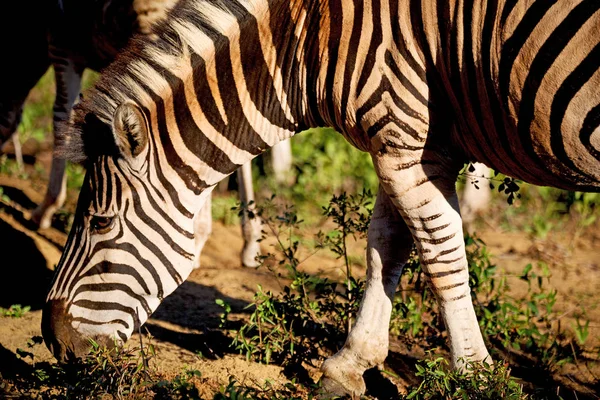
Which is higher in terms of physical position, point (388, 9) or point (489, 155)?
point (388, 9)

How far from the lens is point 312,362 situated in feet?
15.2

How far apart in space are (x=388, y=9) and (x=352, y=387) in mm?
2196

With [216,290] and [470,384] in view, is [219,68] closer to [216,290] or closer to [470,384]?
[470,384]

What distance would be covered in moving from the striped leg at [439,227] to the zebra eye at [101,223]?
1528mm

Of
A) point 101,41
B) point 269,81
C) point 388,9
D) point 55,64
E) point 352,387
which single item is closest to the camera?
point 388,9

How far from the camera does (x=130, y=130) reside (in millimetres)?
3689

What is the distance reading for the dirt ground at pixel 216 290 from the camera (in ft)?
14.8

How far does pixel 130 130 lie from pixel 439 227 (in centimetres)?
174

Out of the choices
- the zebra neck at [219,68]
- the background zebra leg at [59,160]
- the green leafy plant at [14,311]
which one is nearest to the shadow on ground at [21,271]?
the green leafy plant at [14,311]

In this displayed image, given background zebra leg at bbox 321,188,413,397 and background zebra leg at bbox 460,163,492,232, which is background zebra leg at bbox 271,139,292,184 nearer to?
background zebra leg at bbox 460,163,492,232

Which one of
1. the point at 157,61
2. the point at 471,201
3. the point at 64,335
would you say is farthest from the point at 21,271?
the point at 471,201

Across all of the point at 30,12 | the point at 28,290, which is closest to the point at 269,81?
the point at 28,290

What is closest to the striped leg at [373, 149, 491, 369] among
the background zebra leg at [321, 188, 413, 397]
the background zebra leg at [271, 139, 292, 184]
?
the background zebra leg at [321, 188, 413, 397]

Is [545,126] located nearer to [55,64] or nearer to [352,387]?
[352,387]
